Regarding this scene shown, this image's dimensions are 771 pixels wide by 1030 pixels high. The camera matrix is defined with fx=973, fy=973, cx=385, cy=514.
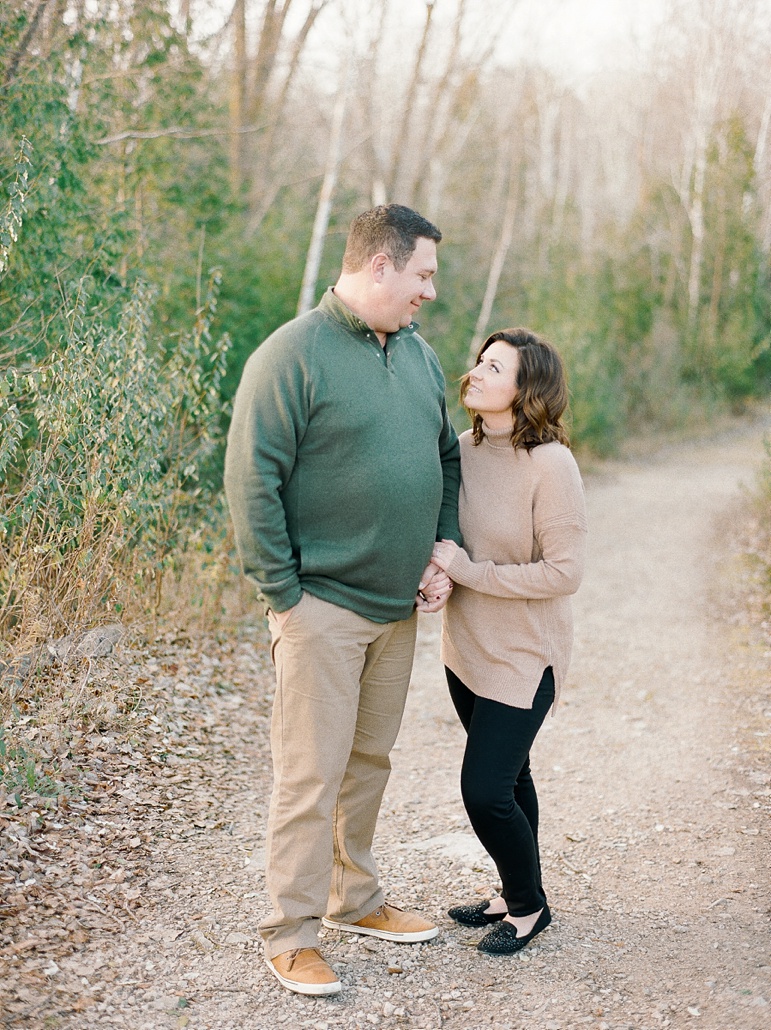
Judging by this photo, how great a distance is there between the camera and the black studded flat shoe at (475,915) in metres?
3.41

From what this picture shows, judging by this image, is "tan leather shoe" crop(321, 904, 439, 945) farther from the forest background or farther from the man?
the forest background

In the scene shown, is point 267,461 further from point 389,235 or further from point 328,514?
point 389,235

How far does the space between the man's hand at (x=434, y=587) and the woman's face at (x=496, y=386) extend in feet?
1.63

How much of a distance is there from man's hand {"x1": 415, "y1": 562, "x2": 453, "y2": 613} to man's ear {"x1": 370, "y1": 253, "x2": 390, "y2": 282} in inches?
35.6

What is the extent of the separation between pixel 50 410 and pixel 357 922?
262 cm

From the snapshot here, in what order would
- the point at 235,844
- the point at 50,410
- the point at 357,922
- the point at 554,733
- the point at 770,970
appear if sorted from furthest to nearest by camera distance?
the point at 554,733 < the point at 50,410 < the point at 235,844 < the point at 357,922 < the point at 770,970

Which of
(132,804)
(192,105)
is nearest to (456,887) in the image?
(132,804)

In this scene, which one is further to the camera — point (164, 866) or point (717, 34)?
point (717, 34)

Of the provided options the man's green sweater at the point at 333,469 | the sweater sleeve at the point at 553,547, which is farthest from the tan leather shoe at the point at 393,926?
the sweater sleeve at the point at 553,547

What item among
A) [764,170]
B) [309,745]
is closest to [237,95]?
[764,170]

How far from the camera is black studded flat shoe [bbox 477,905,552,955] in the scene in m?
3.20

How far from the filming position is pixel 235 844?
4043 millimetres

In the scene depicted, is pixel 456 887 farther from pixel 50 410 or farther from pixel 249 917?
pixel 50 410

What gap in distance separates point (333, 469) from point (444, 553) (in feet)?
1.59
